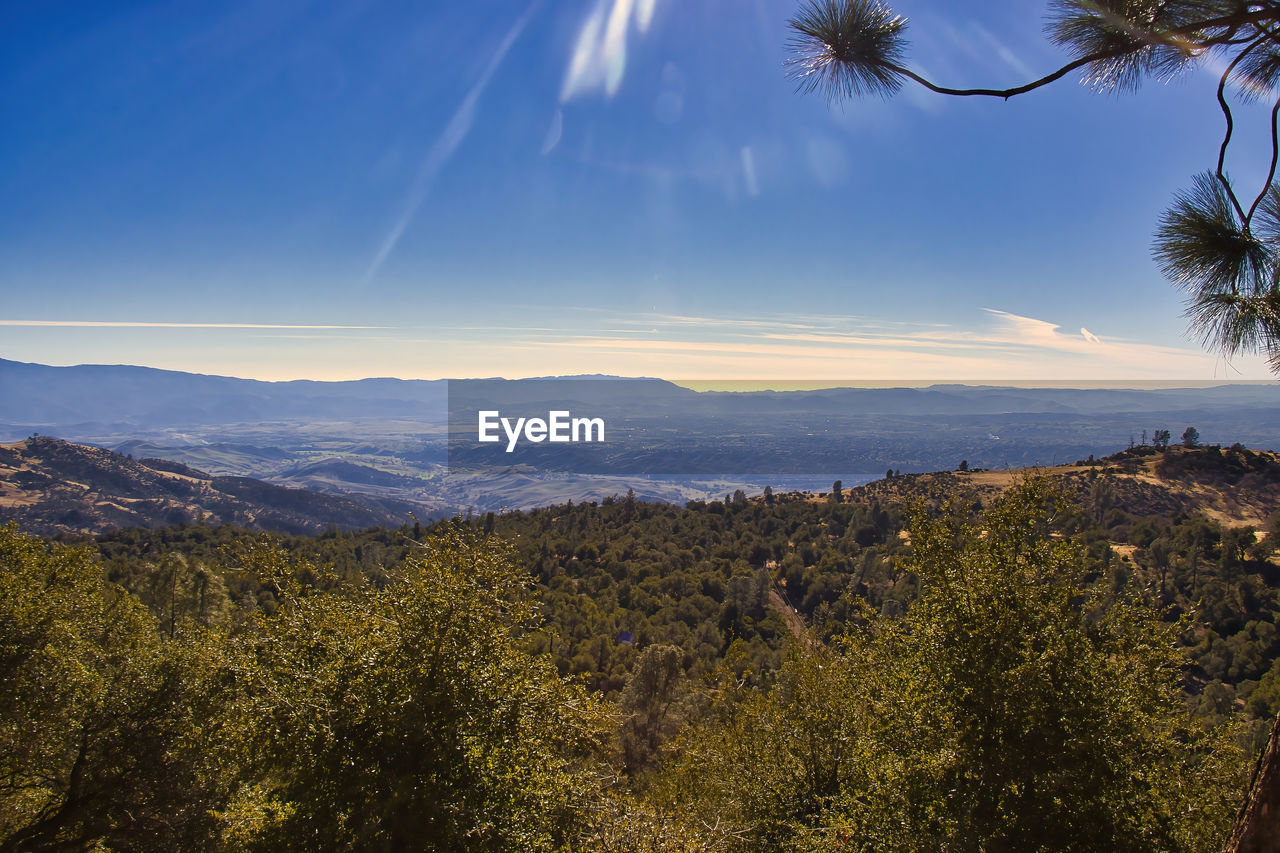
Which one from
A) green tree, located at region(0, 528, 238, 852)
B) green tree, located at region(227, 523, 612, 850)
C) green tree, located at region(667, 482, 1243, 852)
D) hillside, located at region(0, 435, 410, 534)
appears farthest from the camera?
hillside, located at region(0, 435, 410, 534)

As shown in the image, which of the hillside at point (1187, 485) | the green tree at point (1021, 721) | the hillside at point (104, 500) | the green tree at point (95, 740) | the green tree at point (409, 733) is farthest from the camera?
the hillside at point (104, 500)

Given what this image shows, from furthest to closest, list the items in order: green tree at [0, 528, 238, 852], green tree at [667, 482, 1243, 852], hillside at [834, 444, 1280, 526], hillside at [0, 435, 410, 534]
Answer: hillside at [0, 435, 410, 534] < hillside at [834, 444, 1280, 526] < green tree at [0, 528, 238, 852] < green tree at [667, 482, 1243, 852]

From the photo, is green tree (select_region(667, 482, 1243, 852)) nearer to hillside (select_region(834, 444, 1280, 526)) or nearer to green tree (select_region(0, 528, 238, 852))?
green tree (select_region(0, 528, 238, 852))

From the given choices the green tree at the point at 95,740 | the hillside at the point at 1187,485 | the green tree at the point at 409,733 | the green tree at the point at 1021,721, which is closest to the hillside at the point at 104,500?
the green tree at the point at 95,740

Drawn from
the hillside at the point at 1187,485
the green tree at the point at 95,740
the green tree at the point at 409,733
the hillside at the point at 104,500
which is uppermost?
the green tree at the point at 409,733

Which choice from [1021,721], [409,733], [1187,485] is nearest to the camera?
[1021,721]

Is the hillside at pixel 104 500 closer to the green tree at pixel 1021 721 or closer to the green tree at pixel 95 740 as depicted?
the green tree at pixel 95 740

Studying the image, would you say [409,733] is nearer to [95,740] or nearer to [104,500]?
[95,740]

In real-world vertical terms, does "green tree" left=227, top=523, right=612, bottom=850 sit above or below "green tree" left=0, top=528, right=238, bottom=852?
above

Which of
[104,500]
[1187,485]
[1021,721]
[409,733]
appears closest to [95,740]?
[409,733]

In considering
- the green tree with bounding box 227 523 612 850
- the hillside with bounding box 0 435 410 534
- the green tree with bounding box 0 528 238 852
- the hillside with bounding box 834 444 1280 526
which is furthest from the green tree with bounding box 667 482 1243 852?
the hillside with bounding box 0 435 410 534

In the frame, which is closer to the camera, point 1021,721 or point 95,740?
point 1021,721
